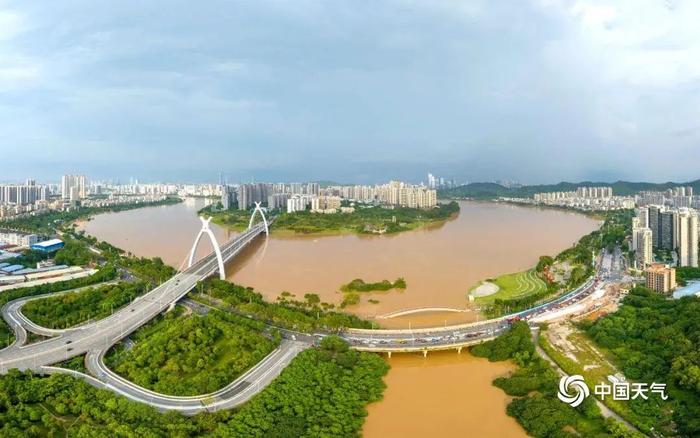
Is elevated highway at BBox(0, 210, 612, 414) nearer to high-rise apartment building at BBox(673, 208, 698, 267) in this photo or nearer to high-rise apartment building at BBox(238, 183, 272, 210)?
high-rise apartment building at BBox(673, 208, 698, 267)

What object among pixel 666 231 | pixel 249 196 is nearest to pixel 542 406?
pixel 666 231

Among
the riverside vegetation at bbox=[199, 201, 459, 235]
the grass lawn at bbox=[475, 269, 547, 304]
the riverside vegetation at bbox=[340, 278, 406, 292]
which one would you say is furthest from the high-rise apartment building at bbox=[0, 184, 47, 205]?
the grass lawn at bbox=[475, 269, 547, 304]

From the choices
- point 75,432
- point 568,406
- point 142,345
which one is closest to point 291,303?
point 142,345

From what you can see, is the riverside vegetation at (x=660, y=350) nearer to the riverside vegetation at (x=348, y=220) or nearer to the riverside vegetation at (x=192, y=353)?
the riverside vegetation at (x=192, y=353)

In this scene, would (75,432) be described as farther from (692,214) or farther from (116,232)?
(116,232)

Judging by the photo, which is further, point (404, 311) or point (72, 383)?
point (404, 311)

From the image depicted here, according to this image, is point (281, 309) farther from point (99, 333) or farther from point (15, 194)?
point (15, 194)
